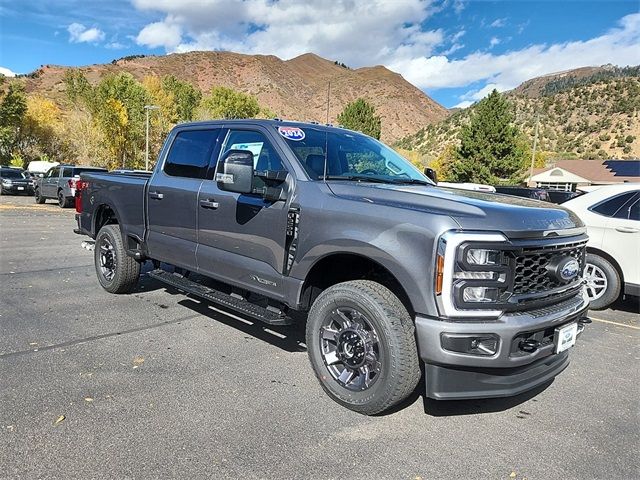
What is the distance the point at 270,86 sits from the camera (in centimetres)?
14425

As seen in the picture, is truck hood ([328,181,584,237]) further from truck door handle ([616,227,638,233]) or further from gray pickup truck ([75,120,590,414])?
truck door handle ([616,227,638,233])

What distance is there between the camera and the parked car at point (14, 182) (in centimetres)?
2682

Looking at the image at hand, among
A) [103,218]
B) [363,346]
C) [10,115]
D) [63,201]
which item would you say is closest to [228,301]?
[363,346]

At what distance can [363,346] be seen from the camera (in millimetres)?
3301

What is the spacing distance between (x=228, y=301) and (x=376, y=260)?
1703mm

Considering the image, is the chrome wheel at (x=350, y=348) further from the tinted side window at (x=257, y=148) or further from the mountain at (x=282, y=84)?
the mountain at (x=282, y=84)

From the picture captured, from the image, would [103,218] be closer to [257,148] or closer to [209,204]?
[209,204]

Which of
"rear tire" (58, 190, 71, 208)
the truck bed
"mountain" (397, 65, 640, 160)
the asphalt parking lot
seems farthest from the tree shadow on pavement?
"mountain" (397, 65, 640, 160)

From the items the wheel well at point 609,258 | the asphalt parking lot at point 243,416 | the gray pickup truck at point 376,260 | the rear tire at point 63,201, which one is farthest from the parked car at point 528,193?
the rear tire at point 63,201

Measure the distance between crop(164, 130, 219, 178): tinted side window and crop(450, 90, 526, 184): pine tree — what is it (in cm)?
3806

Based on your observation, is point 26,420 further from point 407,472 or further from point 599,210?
point 599,210

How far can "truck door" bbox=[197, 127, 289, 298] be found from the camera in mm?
3877

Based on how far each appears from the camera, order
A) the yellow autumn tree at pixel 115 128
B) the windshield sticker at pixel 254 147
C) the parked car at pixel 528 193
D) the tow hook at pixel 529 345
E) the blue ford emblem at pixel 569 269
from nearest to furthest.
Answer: the tow hook at pixel 529 345 < the blue ford emblem at pixel 569 269 < the windshield sticker at pixel 254 147 < the parked car at pixel 528 193 < the yellow autumn tree at pixel 115 128

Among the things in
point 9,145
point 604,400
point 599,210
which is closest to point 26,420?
point 604,400
